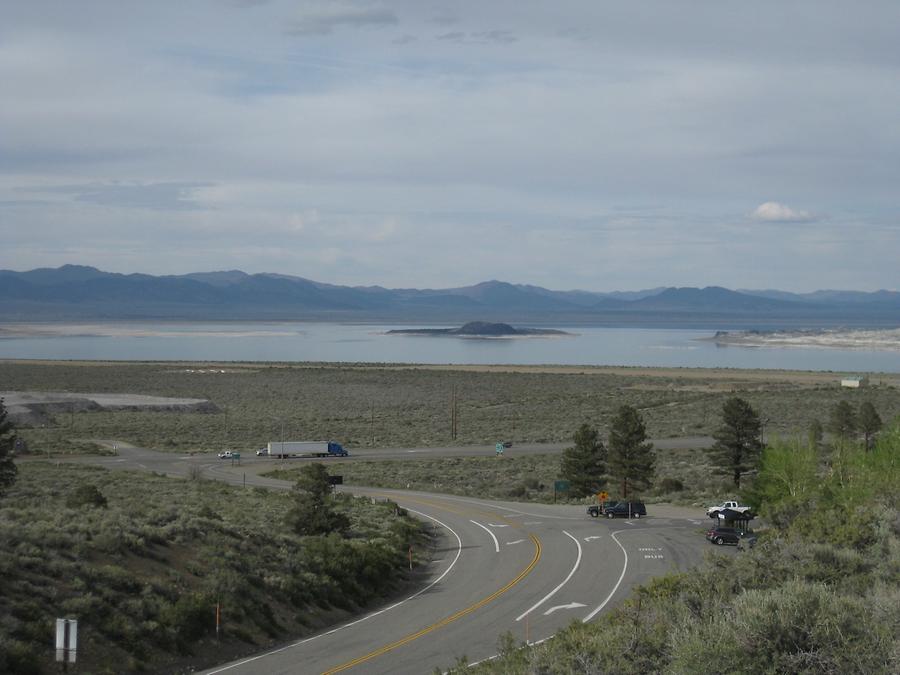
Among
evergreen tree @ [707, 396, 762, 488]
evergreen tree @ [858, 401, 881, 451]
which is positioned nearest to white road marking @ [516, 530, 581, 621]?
evergreen tree @ [707, 396, 762, 488]

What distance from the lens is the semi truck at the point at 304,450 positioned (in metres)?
63.8

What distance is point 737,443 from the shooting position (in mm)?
48875

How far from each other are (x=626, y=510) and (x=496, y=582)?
1386cm

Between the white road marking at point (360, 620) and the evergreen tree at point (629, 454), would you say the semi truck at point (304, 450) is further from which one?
the white road marking at point (360, 620)

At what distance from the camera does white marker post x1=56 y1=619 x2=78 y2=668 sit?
1610 cm

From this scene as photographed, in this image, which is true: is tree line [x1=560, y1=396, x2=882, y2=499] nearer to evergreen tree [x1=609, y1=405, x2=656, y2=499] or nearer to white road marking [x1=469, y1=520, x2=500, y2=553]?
evergreen tree [x1=609, y1=405, x2=656, y2=499]

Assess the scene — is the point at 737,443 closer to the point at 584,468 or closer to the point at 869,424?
the point at 584,468

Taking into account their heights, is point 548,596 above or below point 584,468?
below

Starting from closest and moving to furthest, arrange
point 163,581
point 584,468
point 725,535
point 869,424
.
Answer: point 163,581
point 725,535
point 584,468
point 869,424

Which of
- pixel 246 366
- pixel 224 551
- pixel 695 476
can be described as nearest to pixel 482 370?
pixel 246 366

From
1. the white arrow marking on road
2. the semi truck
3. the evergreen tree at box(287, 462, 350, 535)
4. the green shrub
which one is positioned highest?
the green shrub

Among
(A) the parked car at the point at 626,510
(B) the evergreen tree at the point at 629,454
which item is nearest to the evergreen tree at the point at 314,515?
(A) the parked car at the point at 626,510

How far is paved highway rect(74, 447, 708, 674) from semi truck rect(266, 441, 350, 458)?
61.2ft

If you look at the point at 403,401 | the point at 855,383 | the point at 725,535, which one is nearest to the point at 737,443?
the point at 725,535
